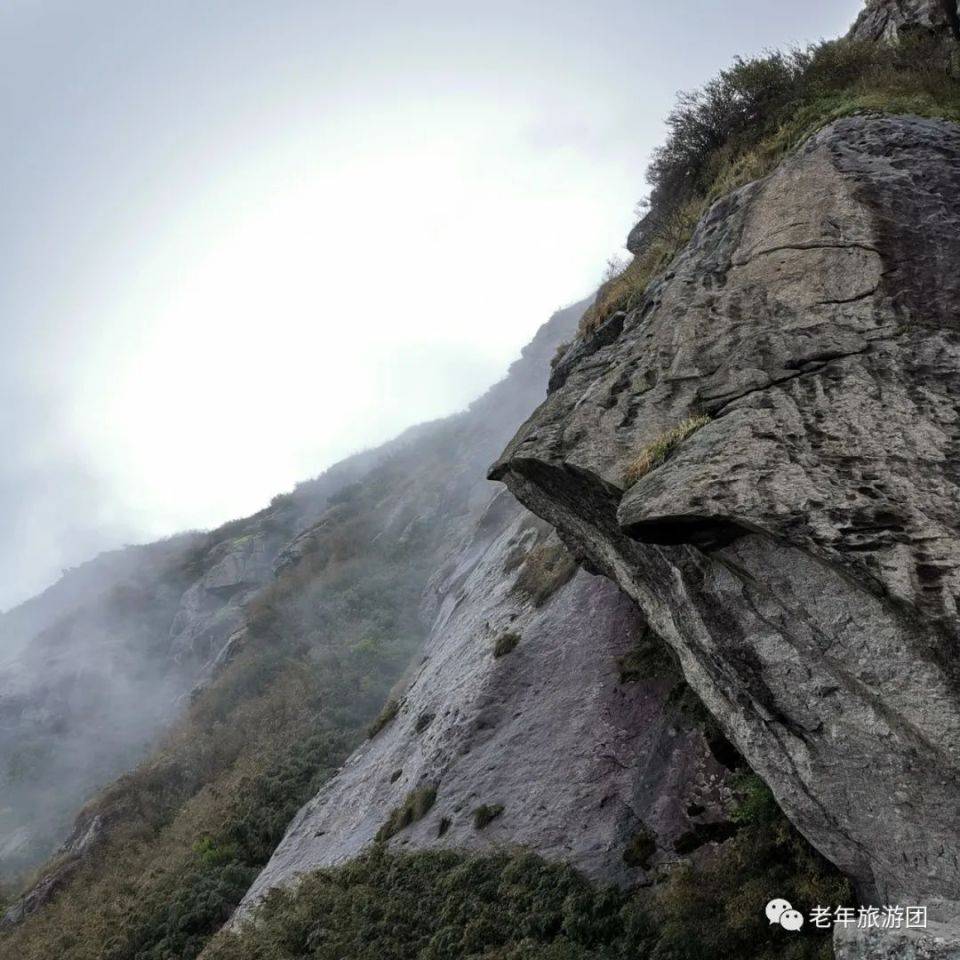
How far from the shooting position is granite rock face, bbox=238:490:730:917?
1127 centimetres

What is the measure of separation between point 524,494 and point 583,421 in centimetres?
284

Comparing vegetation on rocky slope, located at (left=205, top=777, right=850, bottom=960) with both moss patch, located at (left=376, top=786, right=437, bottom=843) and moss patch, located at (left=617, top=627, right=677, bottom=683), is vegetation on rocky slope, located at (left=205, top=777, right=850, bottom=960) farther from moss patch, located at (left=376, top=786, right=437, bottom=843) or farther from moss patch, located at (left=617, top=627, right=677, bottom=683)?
moss patch, located at (left=617, top=627, right=677, bottom=683)

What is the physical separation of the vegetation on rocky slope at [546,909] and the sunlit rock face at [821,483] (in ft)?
4.06

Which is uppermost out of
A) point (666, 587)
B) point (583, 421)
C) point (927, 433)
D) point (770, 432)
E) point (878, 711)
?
point (583, 421)

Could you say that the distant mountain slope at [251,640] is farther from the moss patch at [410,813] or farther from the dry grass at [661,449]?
the dry grass at [661,449]

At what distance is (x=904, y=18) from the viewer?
17344mm

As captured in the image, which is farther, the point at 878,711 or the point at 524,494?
the point at 524,494

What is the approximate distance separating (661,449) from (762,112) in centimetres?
1370

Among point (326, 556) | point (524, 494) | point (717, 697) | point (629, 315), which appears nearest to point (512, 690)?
point (524, 494)

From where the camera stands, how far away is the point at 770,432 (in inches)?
299

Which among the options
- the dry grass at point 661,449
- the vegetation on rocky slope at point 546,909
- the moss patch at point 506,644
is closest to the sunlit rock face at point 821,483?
the dry grass at point 661,449

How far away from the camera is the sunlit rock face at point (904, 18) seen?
16.5 meters

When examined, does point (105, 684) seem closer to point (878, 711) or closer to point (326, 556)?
point (326, 556)

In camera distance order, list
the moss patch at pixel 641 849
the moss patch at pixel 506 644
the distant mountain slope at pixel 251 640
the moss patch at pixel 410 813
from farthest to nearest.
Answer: the distant mountain slope at pixel 251 640 → the moss patch at pixel 506 644 → the moss patch at pixel 410 813 → the moss patch at pixel 641 849
